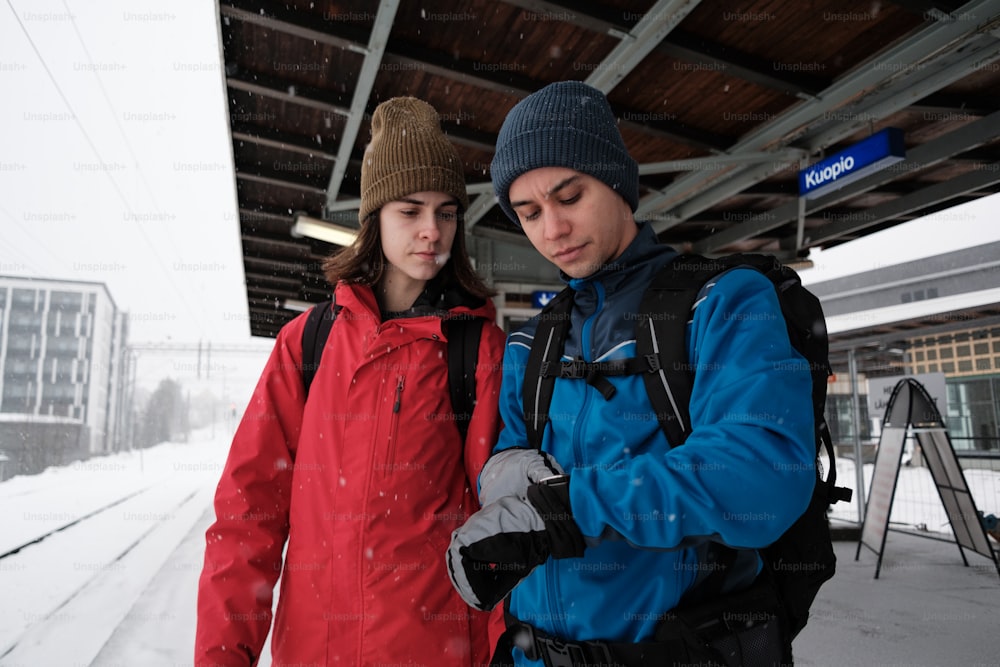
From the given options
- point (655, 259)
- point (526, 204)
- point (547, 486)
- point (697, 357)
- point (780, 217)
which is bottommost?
point (547, 486)

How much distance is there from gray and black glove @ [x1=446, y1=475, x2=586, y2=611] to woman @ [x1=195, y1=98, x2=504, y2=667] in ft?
1.51

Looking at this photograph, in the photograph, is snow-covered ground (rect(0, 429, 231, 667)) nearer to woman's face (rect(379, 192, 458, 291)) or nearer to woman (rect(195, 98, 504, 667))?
woman (rect(195, 98, 504, 667))

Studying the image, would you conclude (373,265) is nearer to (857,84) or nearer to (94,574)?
(857,84)

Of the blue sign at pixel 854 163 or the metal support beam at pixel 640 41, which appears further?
the blue sign at pixel 854 163

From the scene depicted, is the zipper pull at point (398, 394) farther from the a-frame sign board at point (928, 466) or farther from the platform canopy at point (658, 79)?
the a-frame sign board at point (928, 466)

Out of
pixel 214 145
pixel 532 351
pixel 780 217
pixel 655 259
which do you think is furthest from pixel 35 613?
pixel 780 217

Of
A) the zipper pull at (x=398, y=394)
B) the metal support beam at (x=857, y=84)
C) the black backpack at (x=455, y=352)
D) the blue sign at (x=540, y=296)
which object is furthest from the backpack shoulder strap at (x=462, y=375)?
the blue sign at (x=540, y=296)

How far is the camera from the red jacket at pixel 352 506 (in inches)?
54.4

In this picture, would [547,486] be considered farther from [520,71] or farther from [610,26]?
[520,71]

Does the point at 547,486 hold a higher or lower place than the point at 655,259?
lower

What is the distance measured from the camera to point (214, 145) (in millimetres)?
5656

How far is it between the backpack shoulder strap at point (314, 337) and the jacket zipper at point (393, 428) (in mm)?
264

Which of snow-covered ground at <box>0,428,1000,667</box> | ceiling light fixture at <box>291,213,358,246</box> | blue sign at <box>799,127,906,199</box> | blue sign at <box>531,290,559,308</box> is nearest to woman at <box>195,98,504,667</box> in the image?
snow-covered ground at <box>0,428,1000,667</box>

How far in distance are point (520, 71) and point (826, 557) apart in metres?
3.90
